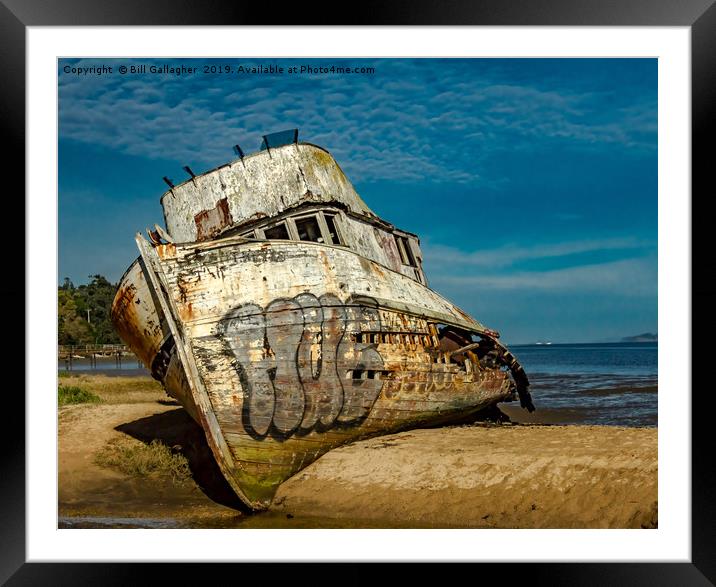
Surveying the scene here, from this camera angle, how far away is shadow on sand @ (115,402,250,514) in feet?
26.8

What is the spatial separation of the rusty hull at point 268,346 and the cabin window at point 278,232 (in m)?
1.09

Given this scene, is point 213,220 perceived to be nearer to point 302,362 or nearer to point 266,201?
point 266,201

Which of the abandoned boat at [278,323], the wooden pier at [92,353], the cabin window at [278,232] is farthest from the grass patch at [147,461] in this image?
the wooden pier at [92,353]

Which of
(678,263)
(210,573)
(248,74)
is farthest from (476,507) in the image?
(248,74)

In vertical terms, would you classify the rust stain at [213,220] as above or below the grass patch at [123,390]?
above

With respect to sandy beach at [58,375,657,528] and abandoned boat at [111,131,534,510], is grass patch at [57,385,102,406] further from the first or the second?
abandoned boat at [111,131,534,510]

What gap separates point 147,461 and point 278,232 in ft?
12.1

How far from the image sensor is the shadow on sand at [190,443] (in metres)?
8.18

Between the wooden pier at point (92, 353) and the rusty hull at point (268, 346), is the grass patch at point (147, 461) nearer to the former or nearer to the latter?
the rusty hull at point (268, 346)

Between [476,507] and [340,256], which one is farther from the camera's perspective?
[340,256]

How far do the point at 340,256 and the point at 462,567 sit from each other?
3.98m
